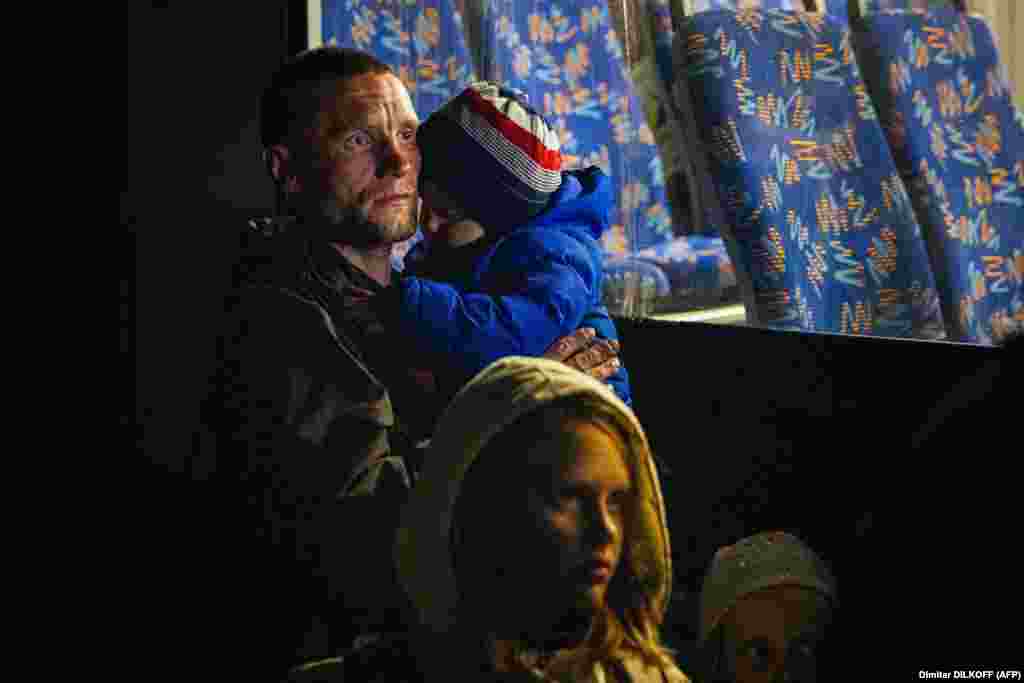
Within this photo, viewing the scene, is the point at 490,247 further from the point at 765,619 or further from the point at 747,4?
the point at 747,4

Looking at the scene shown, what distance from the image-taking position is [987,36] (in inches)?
83.2

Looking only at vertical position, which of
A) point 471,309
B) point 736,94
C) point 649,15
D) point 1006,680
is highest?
point 649,15

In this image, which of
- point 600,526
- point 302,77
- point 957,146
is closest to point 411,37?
point 302,77

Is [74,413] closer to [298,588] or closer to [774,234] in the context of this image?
[298,588]

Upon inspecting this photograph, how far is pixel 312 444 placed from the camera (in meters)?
0.90

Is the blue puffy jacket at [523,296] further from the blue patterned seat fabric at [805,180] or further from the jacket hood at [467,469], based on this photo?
the blue patterned seat fabric at [805,180]

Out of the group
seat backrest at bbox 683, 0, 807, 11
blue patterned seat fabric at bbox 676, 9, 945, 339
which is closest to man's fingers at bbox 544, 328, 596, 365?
blue patterned seat fabric at bbox 676, 9, 945, 339

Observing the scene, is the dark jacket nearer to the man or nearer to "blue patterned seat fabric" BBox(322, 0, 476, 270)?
the man

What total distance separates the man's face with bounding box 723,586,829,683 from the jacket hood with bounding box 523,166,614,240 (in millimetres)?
330

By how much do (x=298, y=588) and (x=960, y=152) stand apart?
1502 millimetres

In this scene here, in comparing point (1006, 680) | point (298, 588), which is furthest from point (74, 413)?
point (1006, 680)

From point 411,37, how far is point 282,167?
0.23 m

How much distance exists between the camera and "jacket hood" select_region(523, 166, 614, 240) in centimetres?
98

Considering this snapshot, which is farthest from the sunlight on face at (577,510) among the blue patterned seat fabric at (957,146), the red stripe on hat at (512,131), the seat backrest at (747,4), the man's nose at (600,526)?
the seat backrest at (747,4)
